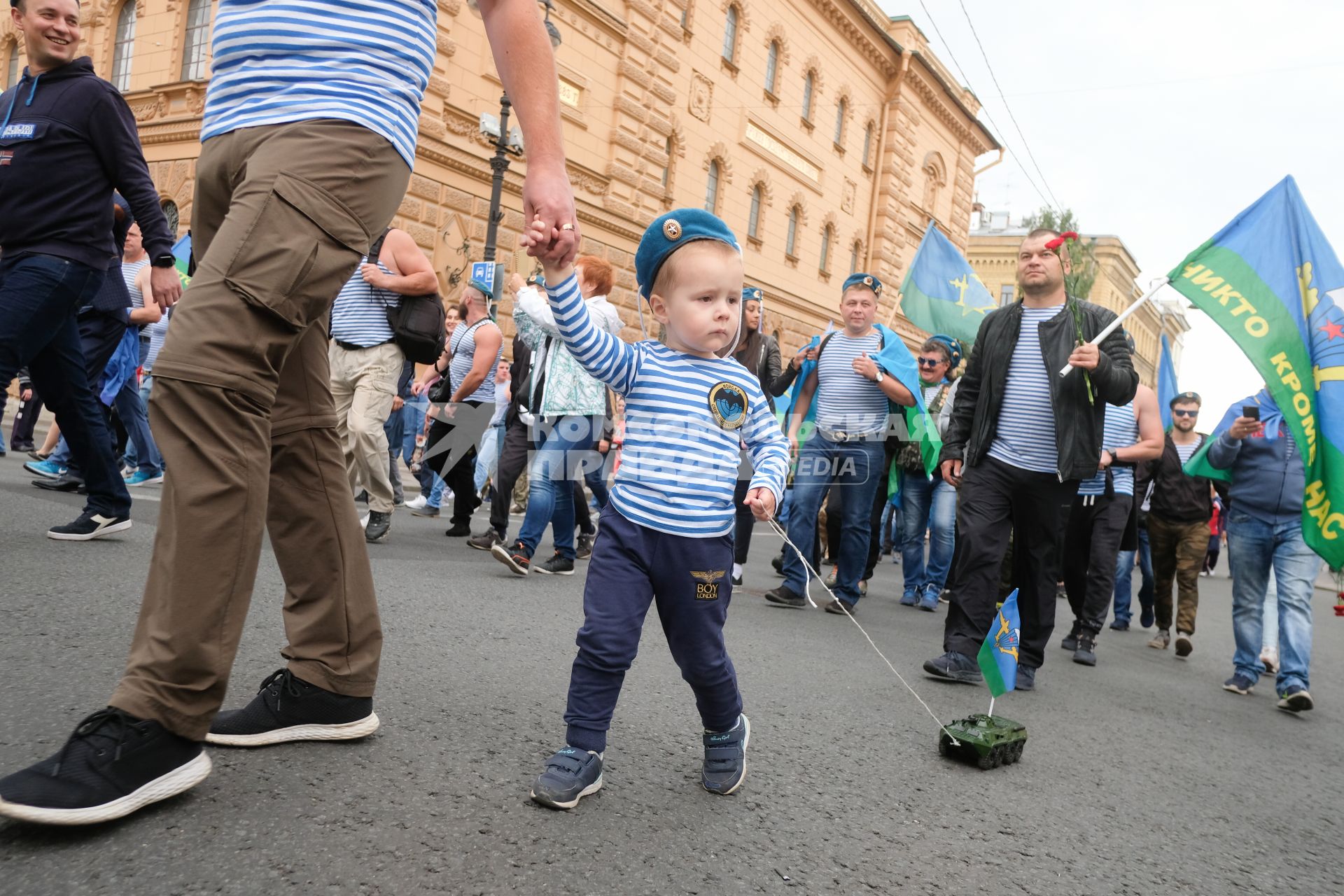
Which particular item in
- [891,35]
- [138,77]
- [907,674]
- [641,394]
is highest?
[891,35]

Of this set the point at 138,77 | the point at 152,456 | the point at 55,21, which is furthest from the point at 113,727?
the point at 138,77

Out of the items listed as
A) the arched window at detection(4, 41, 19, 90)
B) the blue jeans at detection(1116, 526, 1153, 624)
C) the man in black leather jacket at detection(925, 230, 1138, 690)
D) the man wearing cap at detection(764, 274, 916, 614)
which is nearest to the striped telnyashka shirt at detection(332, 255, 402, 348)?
the man wearing cap at detection(764, 274, 916, 614)

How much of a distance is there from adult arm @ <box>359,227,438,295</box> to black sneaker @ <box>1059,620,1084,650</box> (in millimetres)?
4483

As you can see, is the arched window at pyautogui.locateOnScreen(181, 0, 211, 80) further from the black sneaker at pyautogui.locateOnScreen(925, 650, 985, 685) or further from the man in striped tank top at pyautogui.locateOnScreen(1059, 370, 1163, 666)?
the black sneaker at pyautogui.locateOnScreen(925, 650, 985, 685)

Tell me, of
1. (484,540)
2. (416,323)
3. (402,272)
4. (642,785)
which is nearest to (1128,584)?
(484,540)

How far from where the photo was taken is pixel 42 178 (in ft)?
13.4

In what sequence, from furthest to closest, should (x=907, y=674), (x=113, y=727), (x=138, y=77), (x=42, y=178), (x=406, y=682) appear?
1. (x=138, y=77)
2. (x=907, y=674)
3. (x=42, y=178)
4. (x=406, y=682)
5. (x=113, y=727)

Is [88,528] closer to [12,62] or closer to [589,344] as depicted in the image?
[589,344]

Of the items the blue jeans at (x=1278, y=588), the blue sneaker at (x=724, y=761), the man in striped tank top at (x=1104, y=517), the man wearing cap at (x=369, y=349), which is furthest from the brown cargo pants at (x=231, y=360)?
the blue jeans at (x=1278, y=588)

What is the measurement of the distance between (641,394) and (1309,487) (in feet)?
14.0

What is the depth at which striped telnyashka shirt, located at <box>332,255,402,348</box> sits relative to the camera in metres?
6.18

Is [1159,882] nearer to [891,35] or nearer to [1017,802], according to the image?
[1017,802]

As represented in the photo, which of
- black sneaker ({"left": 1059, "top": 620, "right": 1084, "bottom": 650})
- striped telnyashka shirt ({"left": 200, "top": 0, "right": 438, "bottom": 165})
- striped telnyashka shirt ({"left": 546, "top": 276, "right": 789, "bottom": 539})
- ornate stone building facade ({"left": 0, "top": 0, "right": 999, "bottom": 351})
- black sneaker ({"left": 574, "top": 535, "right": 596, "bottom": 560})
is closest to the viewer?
striped telnyashka shirt ({"left": 200, "top": 0, "right": 438, "bottom": 165})

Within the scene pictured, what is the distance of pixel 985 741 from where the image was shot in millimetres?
3205
